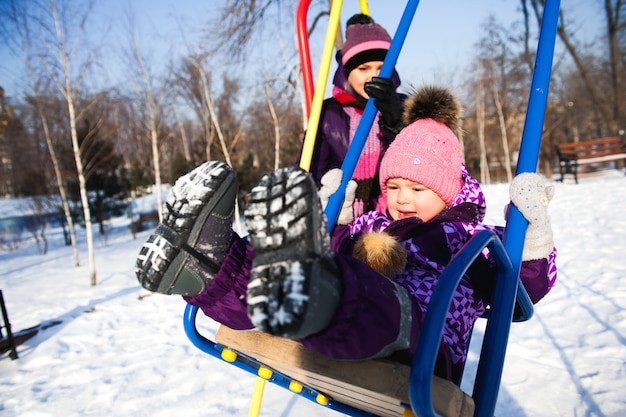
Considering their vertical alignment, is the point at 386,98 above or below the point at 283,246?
above

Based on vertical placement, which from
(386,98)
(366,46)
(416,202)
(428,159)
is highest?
(366,46)

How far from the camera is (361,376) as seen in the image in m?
0.81

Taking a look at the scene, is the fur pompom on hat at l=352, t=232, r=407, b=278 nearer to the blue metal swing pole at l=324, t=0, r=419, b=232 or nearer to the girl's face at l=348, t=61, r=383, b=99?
the blue metal swing pole at l=324, t=0, r=419, b=232

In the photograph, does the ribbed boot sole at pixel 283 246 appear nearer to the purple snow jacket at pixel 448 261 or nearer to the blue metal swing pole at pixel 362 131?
the purple snow jacket at pixel 448 261

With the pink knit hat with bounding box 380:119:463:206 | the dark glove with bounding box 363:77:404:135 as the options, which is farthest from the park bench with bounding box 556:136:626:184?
the pink knit hat with bounding box 380:119:463:206

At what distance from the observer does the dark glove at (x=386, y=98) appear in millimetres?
1734

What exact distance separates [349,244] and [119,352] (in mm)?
3141

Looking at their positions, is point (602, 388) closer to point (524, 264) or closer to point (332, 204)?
point (524, 264)

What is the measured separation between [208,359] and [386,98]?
270cm

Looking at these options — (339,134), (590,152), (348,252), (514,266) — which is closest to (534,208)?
(514,266)

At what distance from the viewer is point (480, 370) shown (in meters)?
1.04

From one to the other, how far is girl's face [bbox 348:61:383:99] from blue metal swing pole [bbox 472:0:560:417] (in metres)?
0.94

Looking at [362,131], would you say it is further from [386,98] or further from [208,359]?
[208,359]

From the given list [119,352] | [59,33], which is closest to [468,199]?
[119,352]
